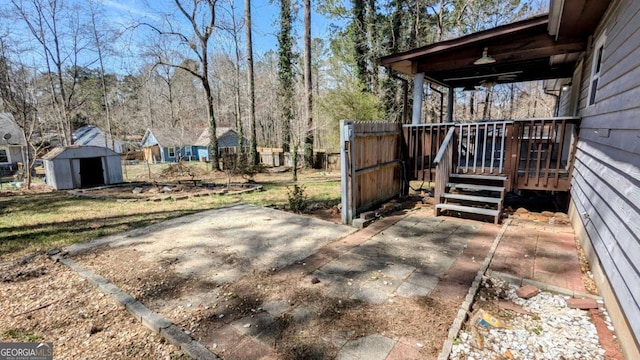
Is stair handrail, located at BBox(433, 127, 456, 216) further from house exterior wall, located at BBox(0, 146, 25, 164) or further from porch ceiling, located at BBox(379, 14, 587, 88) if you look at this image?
house exterior wall, located at BBox(0, 146, 25, 164)

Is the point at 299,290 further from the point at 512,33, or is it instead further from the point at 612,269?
the point at 512,33

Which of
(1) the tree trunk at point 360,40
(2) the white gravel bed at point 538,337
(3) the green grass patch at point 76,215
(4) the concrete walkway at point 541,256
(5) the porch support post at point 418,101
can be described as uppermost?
(1) the tree trunk at point 360,40

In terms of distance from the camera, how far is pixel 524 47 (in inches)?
225

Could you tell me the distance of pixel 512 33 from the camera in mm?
5539

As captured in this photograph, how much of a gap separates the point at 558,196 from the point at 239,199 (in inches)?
315

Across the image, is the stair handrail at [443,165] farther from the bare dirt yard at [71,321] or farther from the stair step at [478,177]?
the bare dirt yard at [71,321]

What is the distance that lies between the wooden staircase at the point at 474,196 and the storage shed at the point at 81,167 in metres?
14.1

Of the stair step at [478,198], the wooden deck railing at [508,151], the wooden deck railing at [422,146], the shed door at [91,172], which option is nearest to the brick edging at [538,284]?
the stair step at [478,198]

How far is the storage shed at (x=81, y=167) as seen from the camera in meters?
12.1

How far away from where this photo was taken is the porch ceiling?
5418 mm

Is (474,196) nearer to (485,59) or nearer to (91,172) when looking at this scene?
(485,59)

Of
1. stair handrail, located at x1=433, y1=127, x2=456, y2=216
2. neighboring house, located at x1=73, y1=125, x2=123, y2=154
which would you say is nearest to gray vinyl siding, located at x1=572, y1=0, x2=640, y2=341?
stair handrail, located at x1=433, y1=127, x2=456, y2=216

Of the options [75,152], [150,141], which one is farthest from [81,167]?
[150,141]

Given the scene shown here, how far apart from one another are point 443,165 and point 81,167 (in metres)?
15.0
